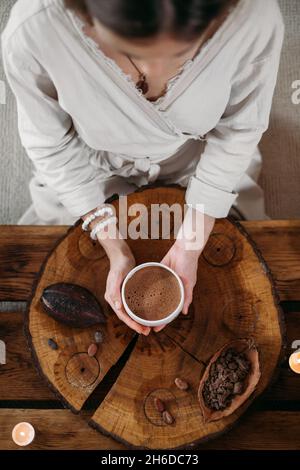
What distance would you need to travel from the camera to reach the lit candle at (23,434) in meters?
1.11

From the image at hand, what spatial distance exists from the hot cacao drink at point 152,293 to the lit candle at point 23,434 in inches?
16.6

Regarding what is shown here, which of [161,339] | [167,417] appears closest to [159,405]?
[167,417]

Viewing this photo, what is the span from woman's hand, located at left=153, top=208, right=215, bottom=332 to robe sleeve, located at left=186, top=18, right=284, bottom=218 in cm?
3

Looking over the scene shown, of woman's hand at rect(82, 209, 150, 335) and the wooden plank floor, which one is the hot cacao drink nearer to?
woman's hand at rect(82, 209, 150, 335)

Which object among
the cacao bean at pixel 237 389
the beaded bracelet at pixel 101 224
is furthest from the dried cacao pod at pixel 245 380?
the beaded bracelet at pixel 101 224

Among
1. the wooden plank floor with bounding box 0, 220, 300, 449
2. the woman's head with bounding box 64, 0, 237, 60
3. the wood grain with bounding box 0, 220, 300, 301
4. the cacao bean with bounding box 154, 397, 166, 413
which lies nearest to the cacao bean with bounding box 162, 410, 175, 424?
the cacao bean with bounding box 154, 397, 166, 413

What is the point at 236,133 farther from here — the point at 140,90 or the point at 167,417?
the point at 167,417

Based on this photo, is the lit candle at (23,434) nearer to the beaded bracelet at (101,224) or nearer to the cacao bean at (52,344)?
the cacao bean at (52,344)

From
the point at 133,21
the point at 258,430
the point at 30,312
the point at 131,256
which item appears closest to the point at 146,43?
the point at 133,21

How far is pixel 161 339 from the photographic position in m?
1.07
